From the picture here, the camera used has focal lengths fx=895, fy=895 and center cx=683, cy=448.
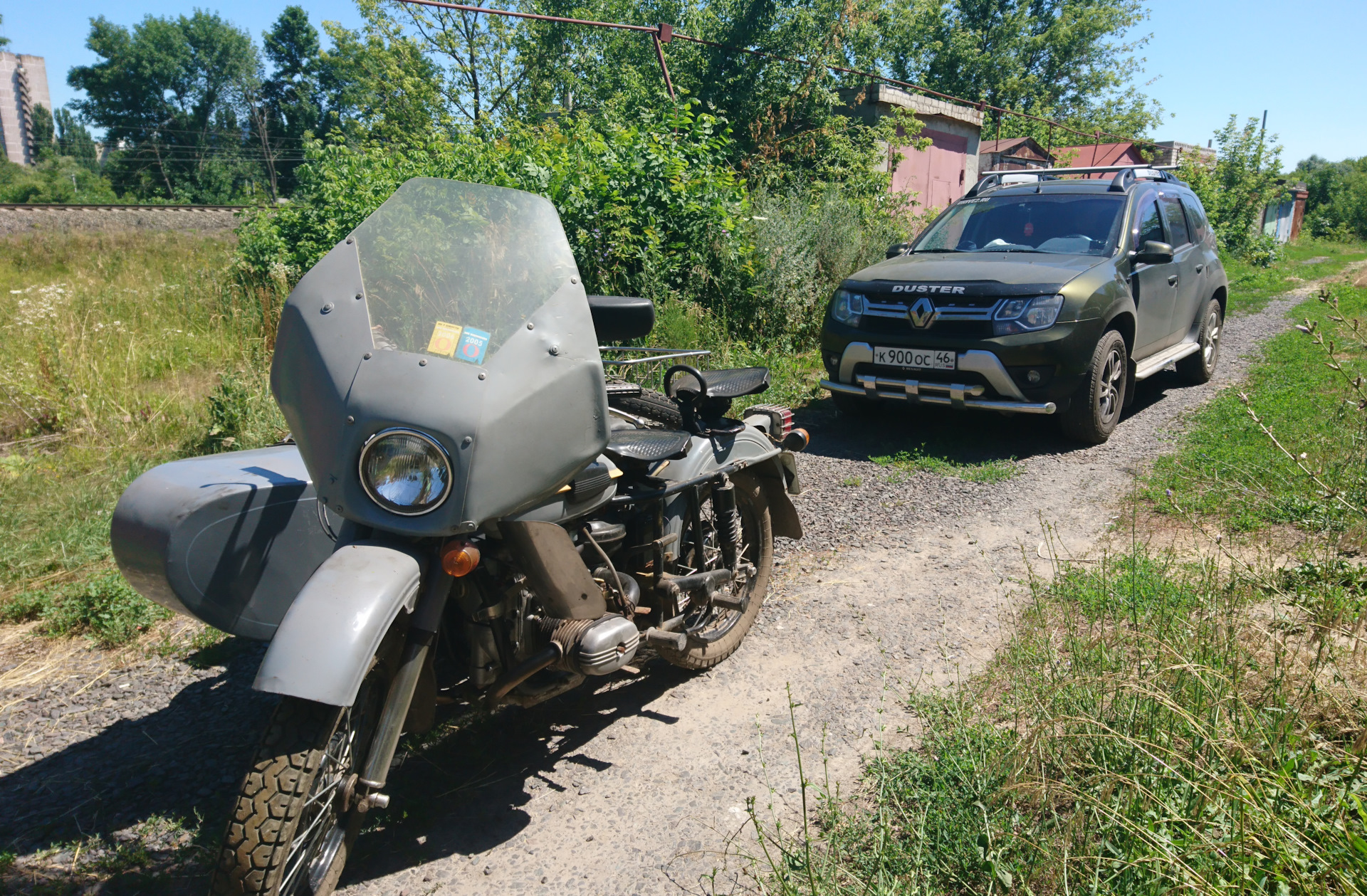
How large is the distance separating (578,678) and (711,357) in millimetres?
5679

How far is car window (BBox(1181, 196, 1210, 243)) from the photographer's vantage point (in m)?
8.75

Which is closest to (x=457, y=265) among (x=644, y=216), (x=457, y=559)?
(x=457, y=559)

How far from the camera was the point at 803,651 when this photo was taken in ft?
12.8

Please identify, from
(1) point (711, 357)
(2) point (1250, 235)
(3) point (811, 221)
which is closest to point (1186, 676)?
(1) point (711, 357)

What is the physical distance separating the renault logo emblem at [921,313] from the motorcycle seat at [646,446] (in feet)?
12.9

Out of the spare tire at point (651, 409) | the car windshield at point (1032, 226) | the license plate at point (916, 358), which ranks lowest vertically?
the license plate at point (916, 358)

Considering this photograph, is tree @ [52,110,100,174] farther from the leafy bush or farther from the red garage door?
the leafy bush

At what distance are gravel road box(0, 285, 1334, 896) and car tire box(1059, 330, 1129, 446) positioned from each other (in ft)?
6.20

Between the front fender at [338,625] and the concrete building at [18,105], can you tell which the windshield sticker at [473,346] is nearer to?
the front fender at [338,625]

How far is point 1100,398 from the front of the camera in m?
6.79

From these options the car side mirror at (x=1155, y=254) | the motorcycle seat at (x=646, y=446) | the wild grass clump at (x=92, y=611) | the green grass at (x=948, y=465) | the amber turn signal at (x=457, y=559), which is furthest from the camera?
the car side mirror at (x=1155, y=254)

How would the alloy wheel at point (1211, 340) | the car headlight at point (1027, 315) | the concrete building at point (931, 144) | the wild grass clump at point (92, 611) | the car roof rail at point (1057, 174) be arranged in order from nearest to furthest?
the wild grass clump at point (92, 611), the car headlight at point (1027, 315), the car roof rail at point (1057, 174), the alloy wheel at point (1211, 340), the concrete building at point (931, 144)

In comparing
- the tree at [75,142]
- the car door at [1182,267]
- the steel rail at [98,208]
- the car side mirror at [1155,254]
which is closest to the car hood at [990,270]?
the car side mirror at [1155,254]

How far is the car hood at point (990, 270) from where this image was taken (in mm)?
6520
